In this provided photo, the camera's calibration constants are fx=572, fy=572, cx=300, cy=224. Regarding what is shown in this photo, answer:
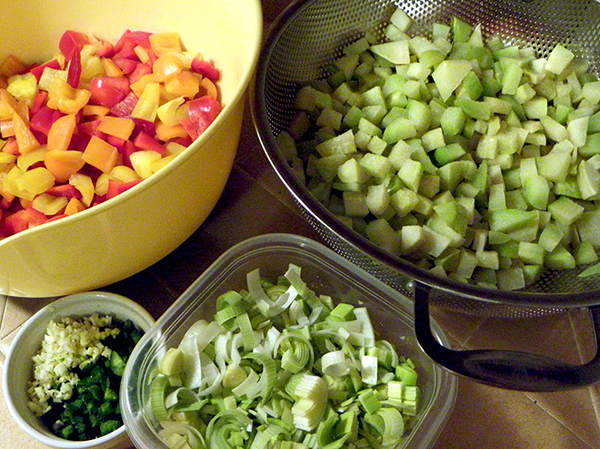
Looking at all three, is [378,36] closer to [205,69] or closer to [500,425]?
[205,69]

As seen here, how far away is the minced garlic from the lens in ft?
2.65

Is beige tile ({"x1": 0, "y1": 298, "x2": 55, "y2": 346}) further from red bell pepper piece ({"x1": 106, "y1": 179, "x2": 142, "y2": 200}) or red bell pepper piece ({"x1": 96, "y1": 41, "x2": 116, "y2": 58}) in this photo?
red bell pepper piece ({"x1": 96, "y1": 41, "x2": 116, "y2": 58})

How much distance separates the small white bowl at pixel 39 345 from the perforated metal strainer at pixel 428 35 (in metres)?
0.31

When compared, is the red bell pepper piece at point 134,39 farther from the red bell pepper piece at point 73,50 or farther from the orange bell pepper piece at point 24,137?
the orange bell pepper piece at point 24,137

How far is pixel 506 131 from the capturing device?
935 mm

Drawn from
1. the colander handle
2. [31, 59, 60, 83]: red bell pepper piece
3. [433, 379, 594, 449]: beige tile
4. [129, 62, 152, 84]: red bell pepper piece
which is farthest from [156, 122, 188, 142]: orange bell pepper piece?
[433, 379, 594, 449]: beige tile

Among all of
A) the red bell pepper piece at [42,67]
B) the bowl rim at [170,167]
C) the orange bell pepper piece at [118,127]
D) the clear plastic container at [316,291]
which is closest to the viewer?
the bowl rim at [170,167]

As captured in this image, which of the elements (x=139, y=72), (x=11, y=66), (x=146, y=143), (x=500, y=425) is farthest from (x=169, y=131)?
(x=500, y=425)

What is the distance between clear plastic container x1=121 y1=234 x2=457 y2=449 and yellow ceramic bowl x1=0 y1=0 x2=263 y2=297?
10cm

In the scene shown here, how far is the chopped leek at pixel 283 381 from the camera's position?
76cm

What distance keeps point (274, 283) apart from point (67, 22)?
601 millimetres

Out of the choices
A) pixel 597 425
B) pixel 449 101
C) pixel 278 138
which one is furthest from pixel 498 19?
pixel 597 425

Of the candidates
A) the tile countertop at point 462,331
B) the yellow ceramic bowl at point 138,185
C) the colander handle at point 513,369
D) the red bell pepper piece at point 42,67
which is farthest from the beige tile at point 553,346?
the red bell pepper piece at point 42,67

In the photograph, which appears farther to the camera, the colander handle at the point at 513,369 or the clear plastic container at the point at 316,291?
the clear plastic container at the point at 316,291
